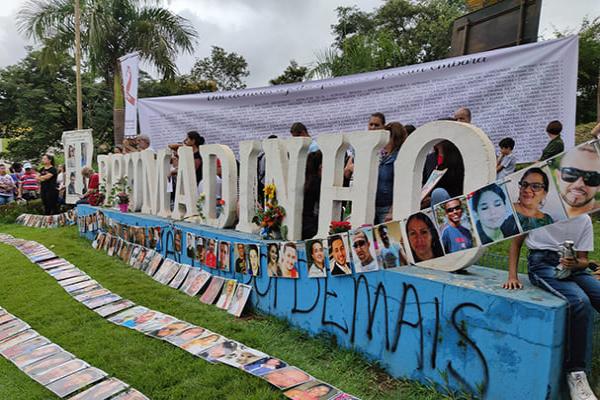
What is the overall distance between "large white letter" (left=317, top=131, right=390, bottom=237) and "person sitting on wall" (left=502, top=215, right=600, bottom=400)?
3.85ft

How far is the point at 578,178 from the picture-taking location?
86.5 inches

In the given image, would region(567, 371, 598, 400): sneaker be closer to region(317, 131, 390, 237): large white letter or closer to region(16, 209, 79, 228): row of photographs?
region(317, 131, 390, 237): large white letter

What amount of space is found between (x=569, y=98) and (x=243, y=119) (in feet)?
14.5

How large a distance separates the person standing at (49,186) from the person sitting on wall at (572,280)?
11574mm

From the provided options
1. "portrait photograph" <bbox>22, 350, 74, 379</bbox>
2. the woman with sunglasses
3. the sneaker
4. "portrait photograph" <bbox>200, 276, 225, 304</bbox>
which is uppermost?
the woman with sunglasses

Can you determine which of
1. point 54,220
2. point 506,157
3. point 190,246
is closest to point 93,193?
point 54,220

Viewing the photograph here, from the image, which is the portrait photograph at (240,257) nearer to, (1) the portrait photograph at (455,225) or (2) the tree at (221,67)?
(1) the portrait photograph at (455,225)

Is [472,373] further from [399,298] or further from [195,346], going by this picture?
[195,346]

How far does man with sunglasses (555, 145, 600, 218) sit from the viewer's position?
7.06 ft

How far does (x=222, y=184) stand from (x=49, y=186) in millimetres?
8410

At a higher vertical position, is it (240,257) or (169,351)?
(240,257)

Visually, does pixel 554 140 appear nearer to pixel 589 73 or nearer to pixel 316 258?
pixel 316 258

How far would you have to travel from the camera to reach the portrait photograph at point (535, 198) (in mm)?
2289

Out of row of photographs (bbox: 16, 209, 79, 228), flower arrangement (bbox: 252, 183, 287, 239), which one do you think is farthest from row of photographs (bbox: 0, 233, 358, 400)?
row of photographs (bbox: 16, 209, 79, 228)
